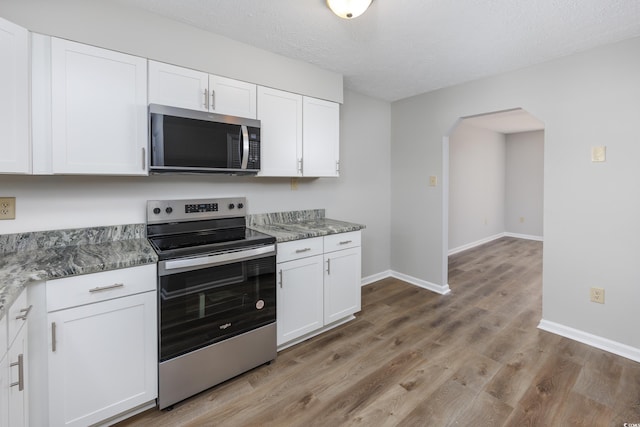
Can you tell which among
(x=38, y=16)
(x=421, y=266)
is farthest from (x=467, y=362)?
(x=38, y=16)

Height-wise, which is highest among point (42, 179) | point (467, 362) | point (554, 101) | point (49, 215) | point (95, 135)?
point (554, 101)

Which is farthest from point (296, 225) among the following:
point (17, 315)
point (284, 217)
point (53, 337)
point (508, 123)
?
point (508, 123)

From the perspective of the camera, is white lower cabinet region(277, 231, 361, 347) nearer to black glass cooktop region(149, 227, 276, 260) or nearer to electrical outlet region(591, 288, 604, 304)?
black glass cooktop region(149, 227, 276, 260)

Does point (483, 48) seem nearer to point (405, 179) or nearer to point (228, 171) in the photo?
point (405, 179)

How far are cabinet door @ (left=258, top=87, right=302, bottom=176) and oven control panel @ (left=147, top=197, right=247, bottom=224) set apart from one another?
0.39m

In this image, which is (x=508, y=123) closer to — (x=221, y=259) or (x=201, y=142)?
(x=201, y=142)

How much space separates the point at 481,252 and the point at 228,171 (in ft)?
16.1

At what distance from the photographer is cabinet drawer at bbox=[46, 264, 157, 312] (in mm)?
1396

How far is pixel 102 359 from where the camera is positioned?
1.53m

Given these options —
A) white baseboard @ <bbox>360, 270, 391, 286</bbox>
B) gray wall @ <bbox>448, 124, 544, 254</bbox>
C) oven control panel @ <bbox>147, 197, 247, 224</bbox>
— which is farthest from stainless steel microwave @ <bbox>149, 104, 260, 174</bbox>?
gray wall @ <bbox>448, 124, 544, 254</bbox>

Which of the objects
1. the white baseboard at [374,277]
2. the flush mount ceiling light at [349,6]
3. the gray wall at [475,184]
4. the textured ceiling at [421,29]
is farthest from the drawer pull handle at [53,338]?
the gray wall at [475,184]

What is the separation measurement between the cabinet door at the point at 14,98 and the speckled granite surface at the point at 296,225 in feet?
4.72

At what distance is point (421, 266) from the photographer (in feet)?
12.2

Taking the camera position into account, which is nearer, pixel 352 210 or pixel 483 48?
pixel 483 48
